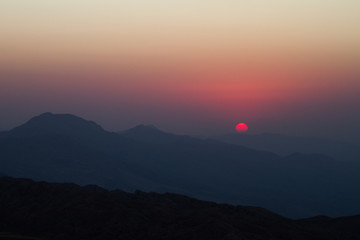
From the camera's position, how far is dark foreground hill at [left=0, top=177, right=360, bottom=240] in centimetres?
5741

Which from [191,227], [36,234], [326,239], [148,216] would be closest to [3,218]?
[36,234]

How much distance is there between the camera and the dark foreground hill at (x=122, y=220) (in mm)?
57406

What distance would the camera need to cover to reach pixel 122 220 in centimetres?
6259

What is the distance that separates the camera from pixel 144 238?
2271 inches

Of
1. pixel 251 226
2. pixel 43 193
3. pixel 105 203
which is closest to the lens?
pixel 251 226

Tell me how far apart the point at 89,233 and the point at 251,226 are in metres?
25.1

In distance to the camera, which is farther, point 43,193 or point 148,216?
point 43,193

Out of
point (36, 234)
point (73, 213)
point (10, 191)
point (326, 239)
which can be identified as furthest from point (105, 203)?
point (326, 239)

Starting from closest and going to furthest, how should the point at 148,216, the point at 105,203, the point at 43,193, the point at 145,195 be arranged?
the point at 148,216 → the point at 105,203 → the point at 43,193 → the point at 145,195

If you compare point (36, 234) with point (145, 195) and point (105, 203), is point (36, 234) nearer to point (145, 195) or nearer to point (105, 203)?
point (105, 203)

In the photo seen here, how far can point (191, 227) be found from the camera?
58.3 meters

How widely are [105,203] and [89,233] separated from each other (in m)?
9.71

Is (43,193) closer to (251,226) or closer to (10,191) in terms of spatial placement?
(10,191)

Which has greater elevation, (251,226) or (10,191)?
(10,191)
